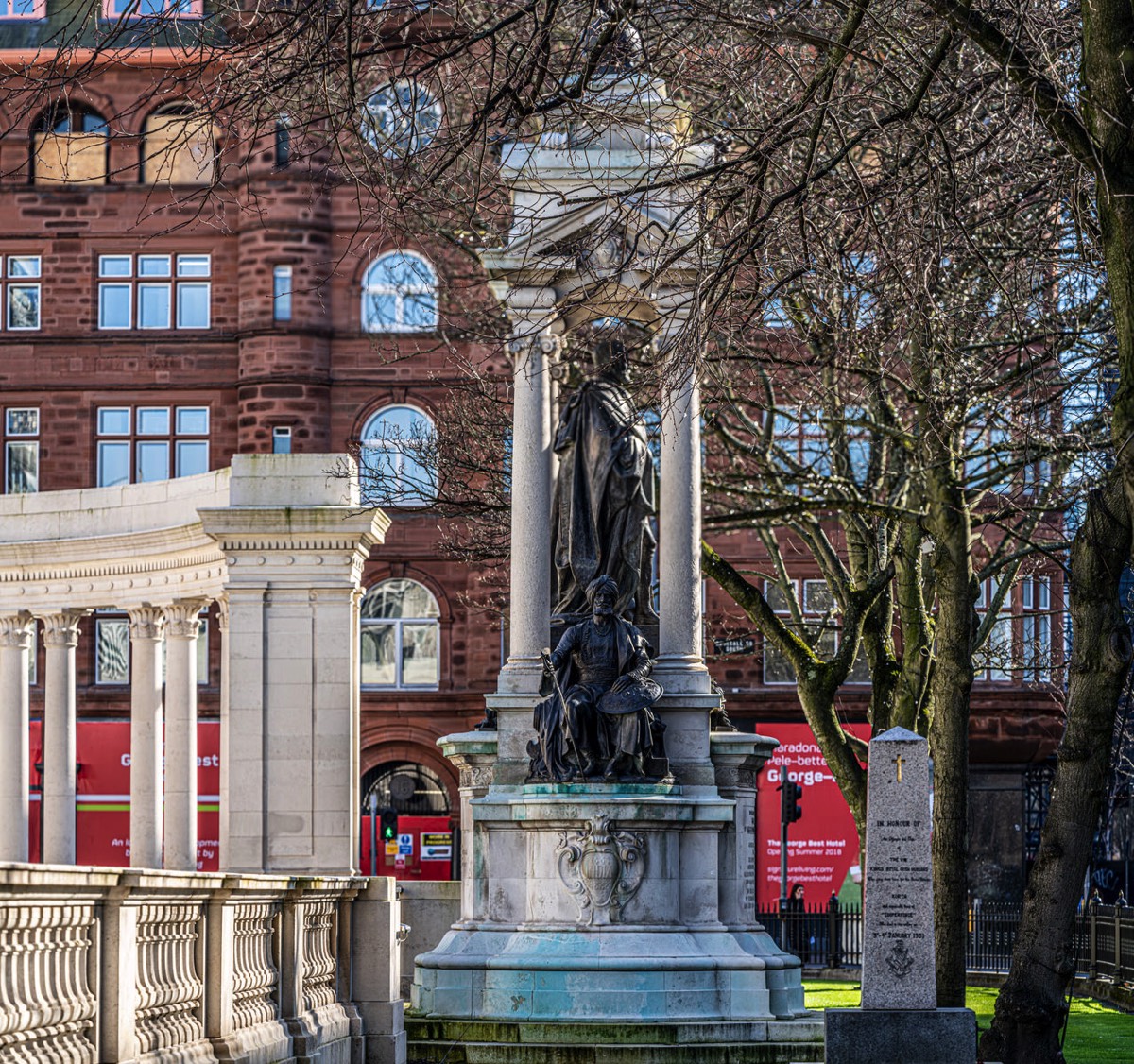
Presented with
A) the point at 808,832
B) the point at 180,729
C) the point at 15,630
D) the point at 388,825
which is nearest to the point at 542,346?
the point at 180,729

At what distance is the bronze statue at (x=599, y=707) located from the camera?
18.1 m

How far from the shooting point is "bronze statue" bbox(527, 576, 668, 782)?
59.4 ft

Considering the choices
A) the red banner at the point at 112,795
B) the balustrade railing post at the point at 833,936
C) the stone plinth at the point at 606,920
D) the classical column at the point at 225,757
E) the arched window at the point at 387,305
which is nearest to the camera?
the stone plinth at the point at 606,920

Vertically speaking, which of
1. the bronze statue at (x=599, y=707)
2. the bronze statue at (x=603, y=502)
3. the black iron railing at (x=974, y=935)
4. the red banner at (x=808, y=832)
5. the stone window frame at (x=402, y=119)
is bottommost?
the black iron railing at (x=974, y=935)

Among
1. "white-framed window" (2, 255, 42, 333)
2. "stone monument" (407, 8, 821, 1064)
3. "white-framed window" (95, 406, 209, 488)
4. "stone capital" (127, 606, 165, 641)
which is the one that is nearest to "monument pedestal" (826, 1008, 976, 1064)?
"stone monument" (407, 8, 821, 1064)

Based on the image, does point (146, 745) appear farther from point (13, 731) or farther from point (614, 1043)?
point (614, 1043)

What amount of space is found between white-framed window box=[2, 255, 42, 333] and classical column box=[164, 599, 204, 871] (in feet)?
64.7

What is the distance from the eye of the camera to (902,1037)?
12727mm

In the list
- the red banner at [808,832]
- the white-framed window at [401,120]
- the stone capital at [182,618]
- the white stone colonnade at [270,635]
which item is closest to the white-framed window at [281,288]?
the red banner at [808,832]

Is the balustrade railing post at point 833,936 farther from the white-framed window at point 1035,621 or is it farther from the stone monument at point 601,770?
the stone monument at point 601,770

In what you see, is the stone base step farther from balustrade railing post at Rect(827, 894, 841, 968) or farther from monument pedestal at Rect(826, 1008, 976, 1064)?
balustrade railing post at Rect(827, 894, 841, 968)

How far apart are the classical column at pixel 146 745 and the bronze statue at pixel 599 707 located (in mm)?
12813

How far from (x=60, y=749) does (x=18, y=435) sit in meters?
16.4

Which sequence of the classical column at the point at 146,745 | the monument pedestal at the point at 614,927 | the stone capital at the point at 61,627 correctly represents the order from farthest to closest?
1. the stone capital at the point at 61,627
2. the classical column at the point at 146,745
3. the monument pedestal at the point at 614,927
